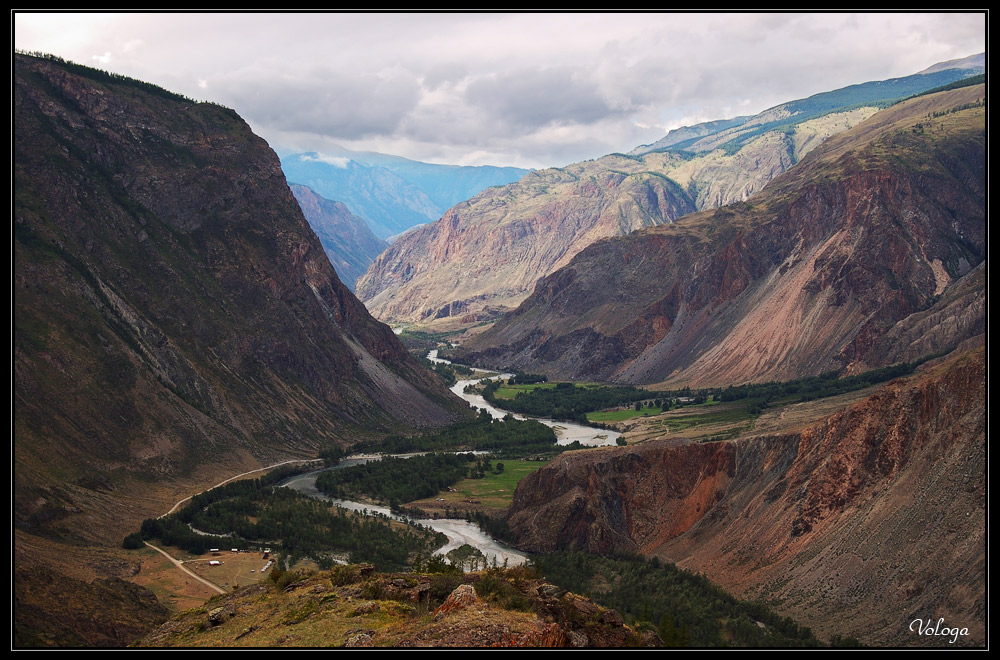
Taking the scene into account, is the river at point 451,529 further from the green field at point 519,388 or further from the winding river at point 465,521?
the green field at point 519,388

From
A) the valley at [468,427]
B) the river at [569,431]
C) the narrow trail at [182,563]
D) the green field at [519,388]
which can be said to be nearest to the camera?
the valley at [468,427]

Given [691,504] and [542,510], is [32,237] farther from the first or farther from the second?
[691,504]

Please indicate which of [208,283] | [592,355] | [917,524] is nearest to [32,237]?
[208,283]

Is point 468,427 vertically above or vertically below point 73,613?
above

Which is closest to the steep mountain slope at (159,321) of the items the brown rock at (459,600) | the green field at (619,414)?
the green field at (619,414)

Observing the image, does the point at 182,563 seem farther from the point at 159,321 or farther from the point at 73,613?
the point at 159,321

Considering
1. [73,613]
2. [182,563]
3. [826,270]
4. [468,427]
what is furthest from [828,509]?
[826,270]
